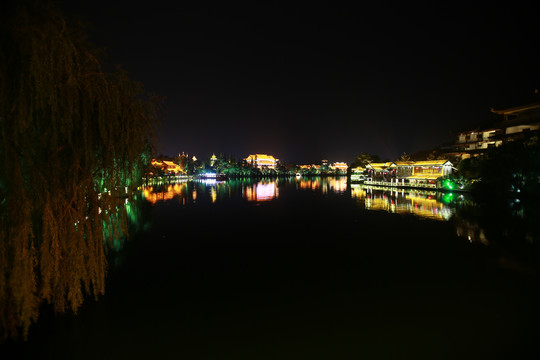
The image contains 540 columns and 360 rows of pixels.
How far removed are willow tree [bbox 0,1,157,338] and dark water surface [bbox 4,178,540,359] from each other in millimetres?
1598

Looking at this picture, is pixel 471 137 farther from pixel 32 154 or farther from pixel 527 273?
pixel 32 154

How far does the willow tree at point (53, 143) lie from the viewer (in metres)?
3.76

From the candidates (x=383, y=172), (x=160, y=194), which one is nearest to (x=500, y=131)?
(x=383, y=172)

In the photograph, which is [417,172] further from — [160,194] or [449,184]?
[160,194]

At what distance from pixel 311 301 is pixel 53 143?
6.27 m

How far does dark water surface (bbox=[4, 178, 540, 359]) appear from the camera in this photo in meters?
5.27

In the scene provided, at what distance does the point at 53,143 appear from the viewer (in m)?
4.18

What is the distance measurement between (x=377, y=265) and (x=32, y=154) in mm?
9535

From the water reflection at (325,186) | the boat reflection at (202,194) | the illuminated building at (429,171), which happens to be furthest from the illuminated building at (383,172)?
the boat reflection at (202,194)

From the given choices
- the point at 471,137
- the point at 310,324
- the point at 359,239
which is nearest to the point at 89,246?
the point at 310,324

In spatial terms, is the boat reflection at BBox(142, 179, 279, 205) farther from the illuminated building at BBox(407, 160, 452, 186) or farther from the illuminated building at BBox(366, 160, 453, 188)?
the illuminated building at BBox(407, 160, 452, 186)

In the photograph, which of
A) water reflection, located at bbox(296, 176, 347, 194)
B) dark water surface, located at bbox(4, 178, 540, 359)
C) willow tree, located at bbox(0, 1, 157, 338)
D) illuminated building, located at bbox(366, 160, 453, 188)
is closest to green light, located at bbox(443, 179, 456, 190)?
illuminated building, located at bbox(366, 160, 453, 188)

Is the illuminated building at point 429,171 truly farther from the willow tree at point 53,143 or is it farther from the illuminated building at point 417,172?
the willow tree at point 53,143

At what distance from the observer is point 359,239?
41.8ft
